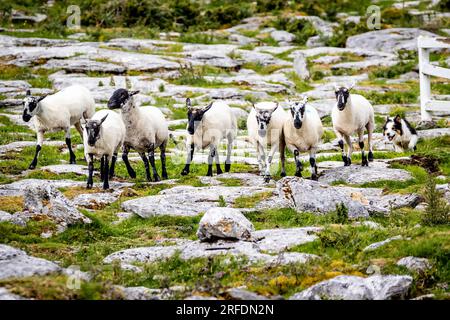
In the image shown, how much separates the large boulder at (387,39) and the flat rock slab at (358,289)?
33.9 meters

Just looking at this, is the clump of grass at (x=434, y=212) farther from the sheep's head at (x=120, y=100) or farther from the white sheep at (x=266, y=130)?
the sheep's head at (x=120, y=100)

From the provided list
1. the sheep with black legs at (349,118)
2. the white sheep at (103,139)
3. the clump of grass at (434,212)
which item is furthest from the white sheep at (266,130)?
the clump of grass at (434,212)

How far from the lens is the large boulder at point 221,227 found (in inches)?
487

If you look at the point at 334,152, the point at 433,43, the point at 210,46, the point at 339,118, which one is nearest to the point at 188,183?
the point at 339,118

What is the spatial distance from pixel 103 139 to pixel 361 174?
6.79 m

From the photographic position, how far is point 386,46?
140ft

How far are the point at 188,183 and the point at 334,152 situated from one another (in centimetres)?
651

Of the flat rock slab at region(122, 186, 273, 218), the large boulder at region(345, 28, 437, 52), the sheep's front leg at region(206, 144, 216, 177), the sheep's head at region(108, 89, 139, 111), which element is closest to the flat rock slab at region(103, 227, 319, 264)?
the flat rock slab at region(122, 186, 273, 218)

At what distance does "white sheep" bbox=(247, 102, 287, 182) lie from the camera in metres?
19.0

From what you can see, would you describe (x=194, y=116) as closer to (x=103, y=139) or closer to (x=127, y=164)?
(x=127, y=164)

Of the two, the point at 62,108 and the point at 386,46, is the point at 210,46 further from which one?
the point at 62,108

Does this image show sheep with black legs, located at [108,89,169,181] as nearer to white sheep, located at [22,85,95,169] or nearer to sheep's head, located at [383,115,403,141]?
white sheep, located at [22,85,95,169]

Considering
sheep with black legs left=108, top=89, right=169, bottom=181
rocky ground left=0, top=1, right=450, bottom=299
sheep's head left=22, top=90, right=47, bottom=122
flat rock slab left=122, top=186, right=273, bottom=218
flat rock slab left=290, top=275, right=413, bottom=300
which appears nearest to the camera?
flat rock slab left=290, top=275, right=413, bottom=300

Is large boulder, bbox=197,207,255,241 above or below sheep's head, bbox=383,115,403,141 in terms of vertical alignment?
above
